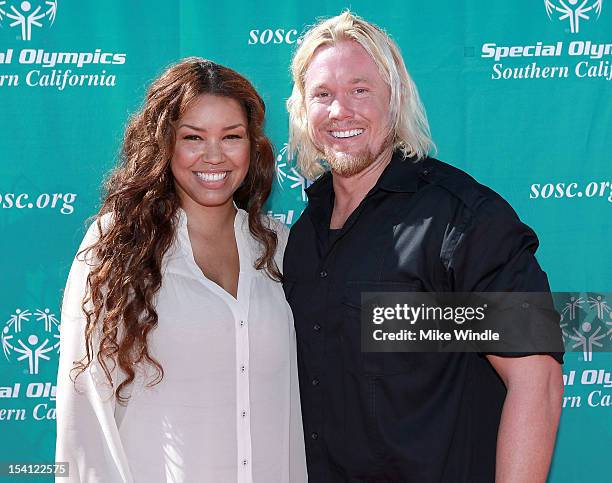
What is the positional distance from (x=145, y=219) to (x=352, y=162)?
64 centimetres

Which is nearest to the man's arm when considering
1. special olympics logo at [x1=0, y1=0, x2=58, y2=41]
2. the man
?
the man

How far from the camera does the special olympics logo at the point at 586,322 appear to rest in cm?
299

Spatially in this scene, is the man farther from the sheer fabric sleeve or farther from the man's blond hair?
the sheer fabric sleeve

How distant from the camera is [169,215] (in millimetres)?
2178

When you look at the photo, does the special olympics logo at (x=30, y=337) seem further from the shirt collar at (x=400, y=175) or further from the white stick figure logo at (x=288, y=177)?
the shirt collar at (x=400, y=175)

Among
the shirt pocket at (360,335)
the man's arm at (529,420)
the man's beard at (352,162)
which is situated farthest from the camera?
the man's beard at (352,162)

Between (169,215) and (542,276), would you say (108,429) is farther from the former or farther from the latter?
(542,276)

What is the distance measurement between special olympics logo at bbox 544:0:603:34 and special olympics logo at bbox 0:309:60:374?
7.99 ft

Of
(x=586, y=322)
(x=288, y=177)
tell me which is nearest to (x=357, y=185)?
(x=288, y=177)

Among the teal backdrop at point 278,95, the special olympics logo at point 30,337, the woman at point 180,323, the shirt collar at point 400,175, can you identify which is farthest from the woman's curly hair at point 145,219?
the special olympics logo at point 30,337

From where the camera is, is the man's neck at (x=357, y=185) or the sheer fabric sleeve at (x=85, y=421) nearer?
the sheer fabric sleeve at (x=85, y=421)

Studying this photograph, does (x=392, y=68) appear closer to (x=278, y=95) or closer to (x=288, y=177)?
(x=278, y=95)

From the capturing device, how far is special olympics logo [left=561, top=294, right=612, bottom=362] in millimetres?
2992

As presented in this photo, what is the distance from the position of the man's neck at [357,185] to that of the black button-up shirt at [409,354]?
9cm
